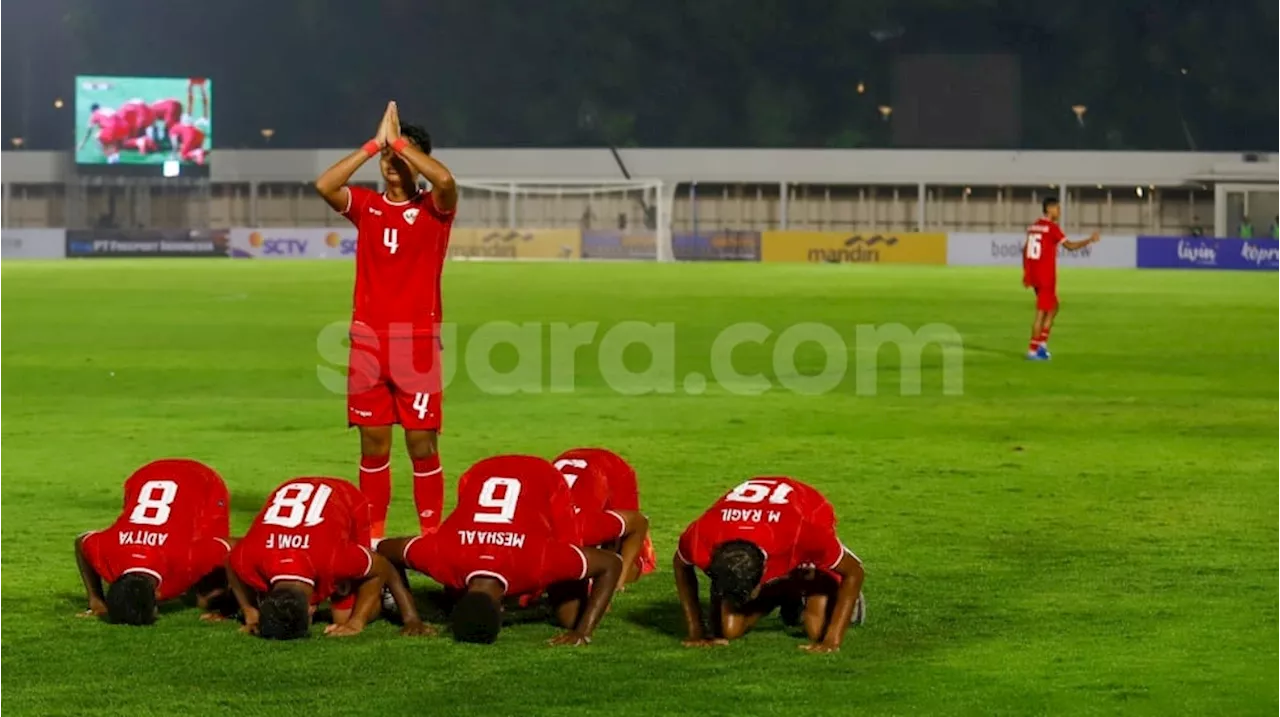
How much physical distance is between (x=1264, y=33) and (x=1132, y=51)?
6.27m

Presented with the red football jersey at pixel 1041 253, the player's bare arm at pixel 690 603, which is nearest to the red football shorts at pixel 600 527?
the player's bare arm at pixel 690 603

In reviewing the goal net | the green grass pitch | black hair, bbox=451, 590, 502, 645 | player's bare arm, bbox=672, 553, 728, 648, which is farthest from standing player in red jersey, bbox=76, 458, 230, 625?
the goal net

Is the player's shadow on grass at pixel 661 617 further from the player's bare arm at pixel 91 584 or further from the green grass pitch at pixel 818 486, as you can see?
the player's bare arm at pixel 91 584

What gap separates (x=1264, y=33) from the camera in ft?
314

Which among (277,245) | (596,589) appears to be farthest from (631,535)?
(277,245)

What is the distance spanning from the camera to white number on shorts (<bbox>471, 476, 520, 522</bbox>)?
26.8ft

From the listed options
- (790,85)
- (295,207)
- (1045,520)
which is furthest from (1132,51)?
(1045,520)

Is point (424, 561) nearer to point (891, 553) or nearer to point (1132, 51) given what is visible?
point (891, 553)

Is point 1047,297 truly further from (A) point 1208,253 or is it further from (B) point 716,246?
(B) point 716,246

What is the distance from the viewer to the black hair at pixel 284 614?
8039 mm

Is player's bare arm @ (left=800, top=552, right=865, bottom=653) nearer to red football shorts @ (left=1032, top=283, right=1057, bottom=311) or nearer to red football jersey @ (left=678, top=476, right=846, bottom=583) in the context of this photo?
red football jersey @ (left=678, top=476, right=846, bottom=583)

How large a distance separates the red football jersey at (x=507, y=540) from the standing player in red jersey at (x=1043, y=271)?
18213mm

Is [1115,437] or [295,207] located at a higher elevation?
[295,207]

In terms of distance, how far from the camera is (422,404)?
10211mm
